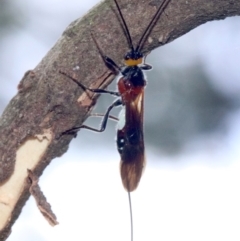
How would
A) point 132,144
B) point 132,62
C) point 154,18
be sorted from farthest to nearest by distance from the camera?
point 132,144
point 132,62
point 154,18

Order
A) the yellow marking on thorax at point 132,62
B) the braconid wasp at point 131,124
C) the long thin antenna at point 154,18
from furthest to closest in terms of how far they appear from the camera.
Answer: the braconid wasp at point 131,124 < the yellow marking on thorax at point 132,62 < the long thin antenna at point 154,18

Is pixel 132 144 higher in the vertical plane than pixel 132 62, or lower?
lower

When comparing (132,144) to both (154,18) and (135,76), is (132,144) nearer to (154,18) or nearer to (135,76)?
(135,76)

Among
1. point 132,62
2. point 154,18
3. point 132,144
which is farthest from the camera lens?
point 132,144

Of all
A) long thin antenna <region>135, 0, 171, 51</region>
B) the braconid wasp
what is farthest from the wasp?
long thin antenna <region>135, 0, 171, 51</region>

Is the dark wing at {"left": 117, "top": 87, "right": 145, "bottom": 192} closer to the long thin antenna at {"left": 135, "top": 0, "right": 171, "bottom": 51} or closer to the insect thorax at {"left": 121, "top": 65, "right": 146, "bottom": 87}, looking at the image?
the insect thorax at {"left": 121, "top": 65, "right": 146, "bottom": 87}

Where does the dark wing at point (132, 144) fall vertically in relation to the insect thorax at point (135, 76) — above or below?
below

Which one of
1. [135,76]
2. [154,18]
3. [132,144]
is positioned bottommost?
[132,144]

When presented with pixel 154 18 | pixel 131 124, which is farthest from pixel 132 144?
pixel 154 18

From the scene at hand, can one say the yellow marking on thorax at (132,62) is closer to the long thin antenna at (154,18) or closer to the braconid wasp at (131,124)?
the braconid wasp at (131,124)

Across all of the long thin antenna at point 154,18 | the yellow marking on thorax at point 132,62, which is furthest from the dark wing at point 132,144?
the long thin antenna at point 154,18

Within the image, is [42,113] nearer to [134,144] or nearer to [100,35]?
[100,35]

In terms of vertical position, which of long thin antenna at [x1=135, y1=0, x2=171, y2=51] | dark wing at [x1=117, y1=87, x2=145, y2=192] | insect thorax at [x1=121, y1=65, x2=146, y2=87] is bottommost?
dark wing at [x1=117, y1=87, x2=145, y2=192]
